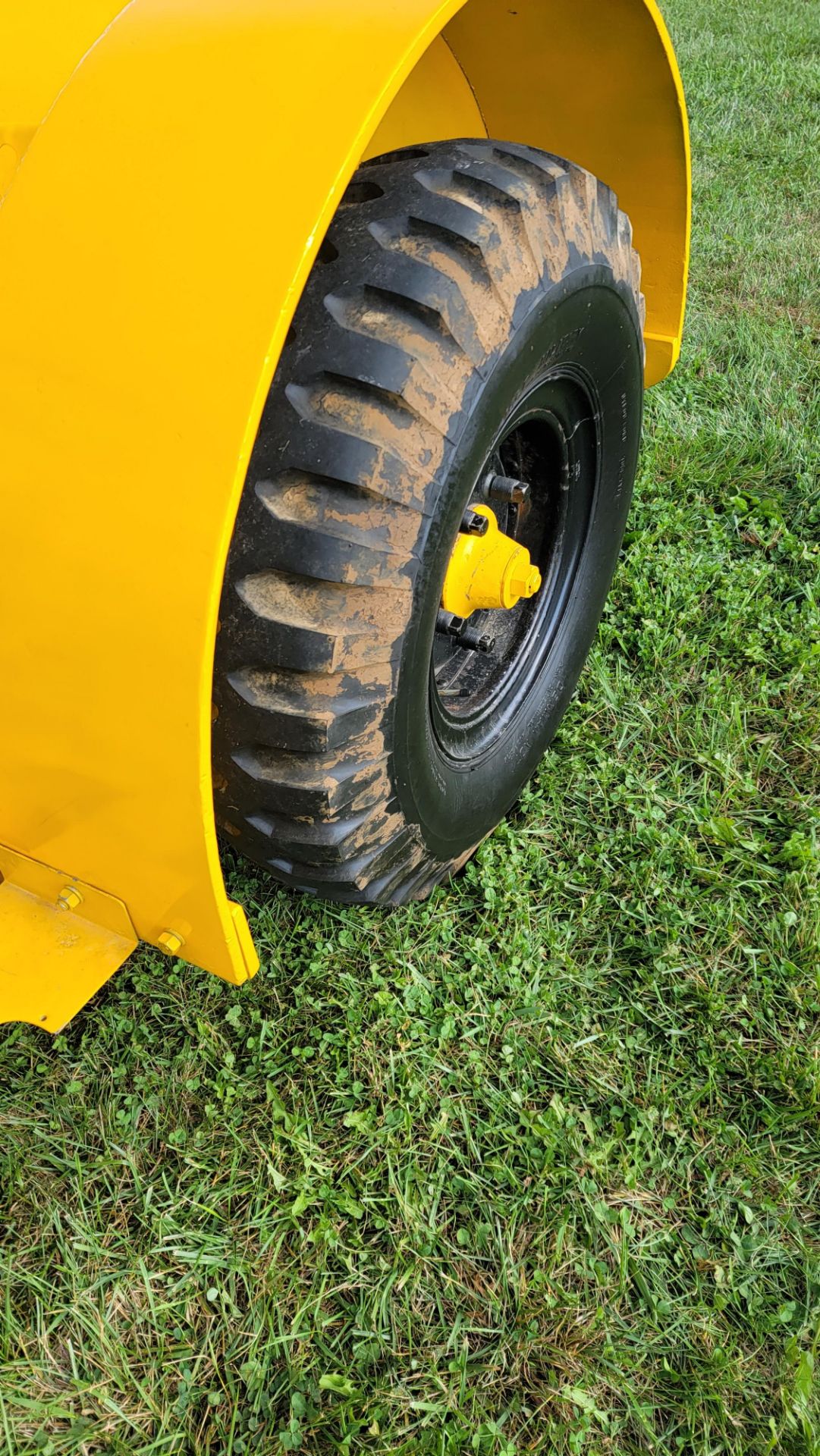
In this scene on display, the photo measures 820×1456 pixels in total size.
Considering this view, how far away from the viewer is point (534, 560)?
225 centimetres

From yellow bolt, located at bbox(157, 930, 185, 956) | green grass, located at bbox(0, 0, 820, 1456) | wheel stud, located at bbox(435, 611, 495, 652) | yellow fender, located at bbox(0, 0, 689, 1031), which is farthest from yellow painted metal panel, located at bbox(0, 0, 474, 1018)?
green grass, located at bbox(0, 0, 820, 1456)

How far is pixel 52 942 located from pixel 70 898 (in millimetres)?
101

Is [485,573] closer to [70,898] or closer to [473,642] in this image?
[473,642]

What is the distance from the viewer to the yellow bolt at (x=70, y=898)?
5.03ft

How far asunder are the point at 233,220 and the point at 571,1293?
158cm

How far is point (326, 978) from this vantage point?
6.38ft

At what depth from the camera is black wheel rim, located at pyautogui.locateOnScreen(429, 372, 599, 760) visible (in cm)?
200

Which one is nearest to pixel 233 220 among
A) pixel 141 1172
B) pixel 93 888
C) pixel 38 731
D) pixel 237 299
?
pixel 237 299

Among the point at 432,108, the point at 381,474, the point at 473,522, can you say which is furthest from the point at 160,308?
the point at 432,108

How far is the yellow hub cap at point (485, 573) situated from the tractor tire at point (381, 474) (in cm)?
18

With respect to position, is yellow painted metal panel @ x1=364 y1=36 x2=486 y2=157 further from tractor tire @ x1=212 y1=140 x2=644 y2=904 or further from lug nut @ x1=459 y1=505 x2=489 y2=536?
lug nut @ x1=459 y1=505 x2=489 y2=536

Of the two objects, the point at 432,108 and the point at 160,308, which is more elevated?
the point at 432,108

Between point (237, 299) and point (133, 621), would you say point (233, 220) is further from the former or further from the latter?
point (133, 621)

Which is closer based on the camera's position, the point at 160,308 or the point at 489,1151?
the point at 160,308
